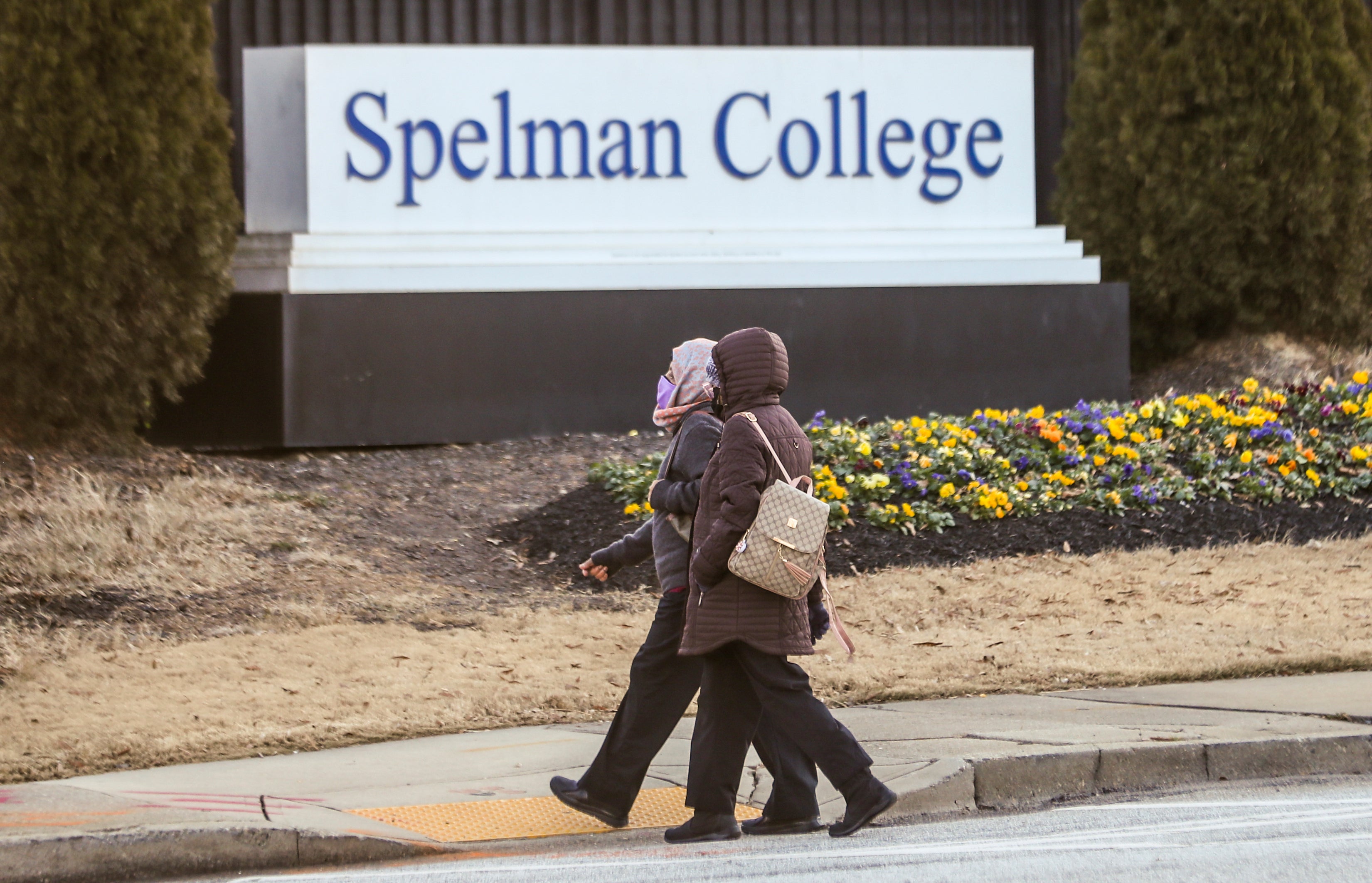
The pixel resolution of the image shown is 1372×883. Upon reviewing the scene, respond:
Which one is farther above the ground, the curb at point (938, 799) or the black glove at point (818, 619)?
the black glove at point (818, 619)

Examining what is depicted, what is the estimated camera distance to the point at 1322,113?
41.4ft

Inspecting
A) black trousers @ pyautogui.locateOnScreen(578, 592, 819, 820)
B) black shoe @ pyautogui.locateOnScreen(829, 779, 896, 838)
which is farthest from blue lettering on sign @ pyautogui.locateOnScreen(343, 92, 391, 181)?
black shoe @ pyautogui.locateOnScreen(829, 779, 896, 838)

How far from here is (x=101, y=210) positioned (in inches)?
391

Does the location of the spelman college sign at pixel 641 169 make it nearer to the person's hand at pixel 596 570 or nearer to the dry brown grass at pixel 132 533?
the dry brown grass at pixel 132 533

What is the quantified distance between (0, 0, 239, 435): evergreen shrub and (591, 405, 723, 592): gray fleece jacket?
6129 millimetres

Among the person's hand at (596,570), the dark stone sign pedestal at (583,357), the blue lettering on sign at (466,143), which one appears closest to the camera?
the person's hand at (596,570)

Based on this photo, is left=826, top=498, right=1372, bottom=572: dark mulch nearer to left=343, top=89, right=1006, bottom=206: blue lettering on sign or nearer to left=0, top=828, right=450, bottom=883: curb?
left=343, top=89, right=1006, bottom=206: blue lettering on sign

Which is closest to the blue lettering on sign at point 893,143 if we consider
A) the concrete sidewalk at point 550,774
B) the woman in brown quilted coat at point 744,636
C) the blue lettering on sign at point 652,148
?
the blue lettering on sign at point 652,148

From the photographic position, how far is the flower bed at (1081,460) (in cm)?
953

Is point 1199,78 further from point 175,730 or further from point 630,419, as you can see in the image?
point 175,730

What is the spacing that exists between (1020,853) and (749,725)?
0.91 m

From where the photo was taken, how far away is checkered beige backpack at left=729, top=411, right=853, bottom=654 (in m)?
4.59

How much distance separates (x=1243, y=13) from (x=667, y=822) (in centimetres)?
1021

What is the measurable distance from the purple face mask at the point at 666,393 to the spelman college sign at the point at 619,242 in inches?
263
